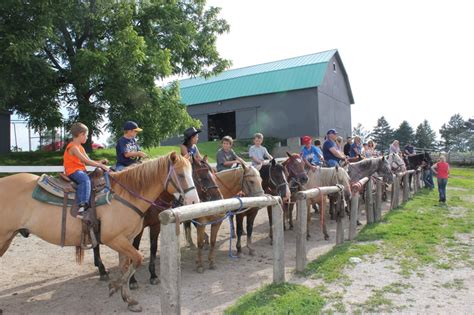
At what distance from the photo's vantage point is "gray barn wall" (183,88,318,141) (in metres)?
30.9

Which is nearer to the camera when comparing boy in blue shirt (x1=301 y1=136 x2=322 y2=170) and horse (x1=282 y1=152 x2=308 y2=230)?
horse (x1=282 y1=152 x2=308 y2=230)

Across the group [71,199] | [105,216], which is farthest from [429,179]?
[71,199]

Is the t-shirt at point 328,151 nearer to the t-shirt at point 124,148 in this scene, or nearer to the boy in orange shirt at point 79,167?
the t-shirt at point 124,148

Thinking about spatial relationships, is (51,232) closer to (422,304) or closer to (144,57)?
(422,304)

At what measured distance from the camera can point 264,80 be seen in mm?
33562

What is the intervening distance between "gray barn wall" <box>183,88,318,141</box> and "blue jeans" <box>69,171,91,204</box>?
27.2 metres

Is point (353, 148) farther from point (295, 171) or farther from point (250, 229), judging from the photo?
point (250, 229)

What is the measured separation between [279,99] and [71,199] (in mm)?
28396

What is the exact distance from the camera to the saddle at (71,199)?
15.9 feet

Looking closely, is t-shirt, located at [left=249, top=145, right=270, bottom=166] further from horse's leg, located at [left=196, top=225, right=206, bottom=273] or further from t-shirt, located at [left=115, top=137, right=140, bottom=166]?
t-shirt, located at [left=115, top=137, right=140, bottom=166]

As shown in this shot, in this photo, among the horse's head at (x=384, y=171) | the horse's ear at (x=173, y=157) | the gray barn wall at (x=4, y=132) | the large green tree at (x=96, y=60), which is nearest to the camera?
the horse's ear at (x=173, y=157)

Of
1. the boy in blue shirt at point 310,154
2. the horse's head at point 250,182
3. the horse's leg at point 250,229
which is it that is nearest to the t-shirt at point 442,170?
the boy in blue shirt at point 310,154

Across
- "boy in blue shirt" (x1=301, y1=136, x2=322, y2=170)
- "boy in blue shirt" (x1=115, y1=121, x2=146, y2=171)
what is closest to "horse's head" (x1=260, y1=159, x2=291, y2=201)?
"boy in blue shirt" (x1=301, y1=136, x2=322, y2=170)

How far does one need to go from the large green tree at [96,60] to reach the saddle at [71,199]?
10.4 metres
